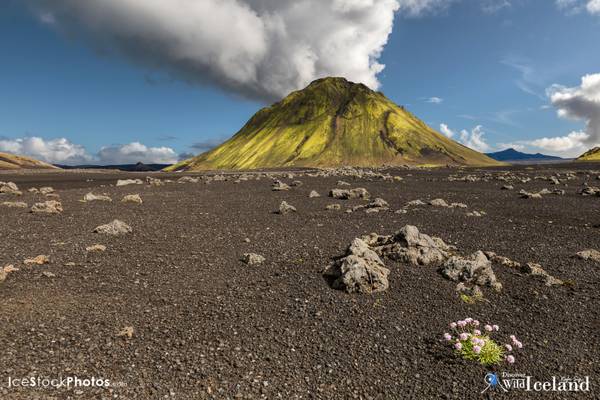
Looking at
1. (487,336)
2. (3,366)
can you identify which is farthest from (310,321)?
(3,366)

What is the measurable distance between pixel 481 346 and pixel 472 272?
4.76 m

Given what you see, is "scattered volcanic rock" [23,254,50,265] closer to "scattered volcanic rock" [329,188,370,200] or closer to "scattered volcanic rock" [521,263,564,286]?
"scattered volcanic rock" [521,263,564,286]

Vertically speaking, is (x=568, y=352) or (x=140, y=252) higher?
(x=140, y=252)

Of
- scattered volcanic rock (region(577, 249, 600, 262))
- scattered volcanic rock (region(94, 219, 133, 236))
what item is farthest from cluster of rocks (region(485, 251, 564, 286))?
scattered volcanic rock (region(94, 219, 133, 236))

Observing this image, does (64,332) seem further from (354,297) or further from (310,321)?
(354,297)

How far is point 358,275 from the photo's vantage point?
12398 mm

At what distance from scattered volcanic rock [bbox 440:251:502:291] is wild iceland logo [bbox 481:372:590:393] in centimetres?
450

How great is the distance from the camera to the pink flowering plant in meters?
8.82

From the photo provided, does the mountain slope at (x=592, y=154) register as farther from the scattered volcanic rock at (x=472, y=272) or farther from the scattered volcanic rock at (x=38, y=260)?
the scattered volcanic rock at (x=38, y=260)

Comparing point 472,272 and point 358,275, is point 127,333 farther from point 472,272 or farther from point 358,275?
point 472,272

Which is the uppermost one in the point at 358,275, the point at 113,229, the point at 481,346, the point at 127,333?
the point at 113,229

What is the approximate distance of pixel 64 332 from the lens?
920 cm

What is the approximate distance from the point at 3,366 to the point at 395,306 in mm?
10062

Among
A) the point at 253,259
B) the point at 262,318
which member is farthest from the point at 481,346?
the point at 253,259
